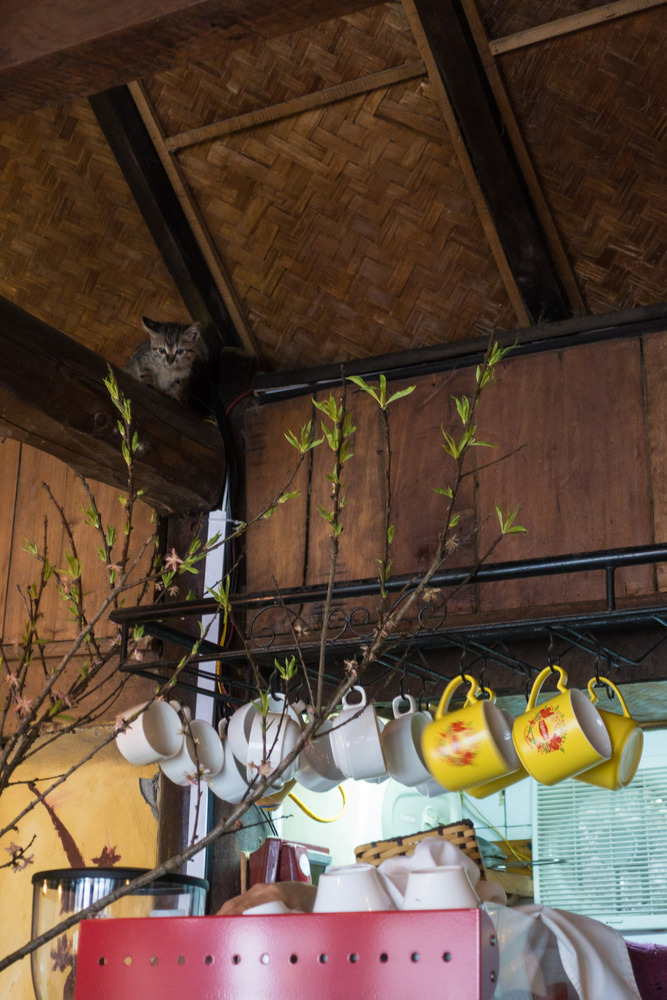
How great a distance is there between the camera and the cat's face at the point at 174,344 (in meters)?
2.85

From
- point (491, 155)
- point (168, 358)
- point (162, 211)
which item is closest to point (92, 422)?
point (168, 358)

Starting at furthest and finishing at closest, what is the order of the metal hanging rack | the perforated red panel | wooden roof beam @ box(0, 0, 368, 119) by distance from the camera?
the metal hanging rack, wooden roof beam @ box(0, 0, 368, 119), the perforated red panel

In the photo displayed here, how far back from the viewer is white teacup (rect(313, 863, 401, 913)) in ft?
4.75

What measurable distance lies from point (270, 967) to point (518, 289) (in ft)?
5.90

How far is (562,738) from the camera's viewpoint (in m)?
1.65

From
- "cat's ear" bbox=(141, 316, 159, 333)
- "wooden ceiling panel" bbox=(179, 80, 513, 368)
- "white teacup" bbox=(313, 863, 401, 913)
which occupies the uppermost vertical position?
"wooden ceiling panel" bbox=(179, 80, 513, 368)

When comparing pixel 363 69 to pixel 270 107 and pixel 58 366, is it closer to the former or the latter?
pixel 270 107

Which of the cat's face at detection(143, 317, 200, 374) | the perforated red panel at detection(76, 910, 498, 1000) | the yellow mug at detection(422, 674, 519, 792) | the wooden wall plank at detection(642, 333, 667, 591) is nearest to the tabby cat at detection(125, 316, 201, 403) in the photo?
the cat's face at detection(143, 317, 200, 374)

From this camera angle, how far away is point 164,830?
8.81 feet

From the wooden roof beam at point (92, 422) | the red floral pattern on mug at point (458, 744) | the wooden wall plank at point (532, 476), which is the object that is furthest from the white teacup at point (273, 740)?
the wooden roof beam at point (92, 422)

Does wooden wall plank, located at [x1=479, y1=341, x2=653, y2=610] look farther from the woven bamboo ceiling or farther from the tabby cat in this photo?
the tabby cat

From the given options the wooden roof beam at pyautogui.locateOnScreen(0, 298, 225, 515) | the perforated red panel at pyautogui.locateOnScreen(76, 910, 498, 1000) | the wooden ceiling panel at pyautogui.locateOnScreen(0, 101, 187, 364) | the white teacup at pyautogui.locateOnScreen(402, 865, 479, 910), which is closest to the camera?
the perforated red panel at pyautogui.locateOnScreen(76, 910, 498, 1000)

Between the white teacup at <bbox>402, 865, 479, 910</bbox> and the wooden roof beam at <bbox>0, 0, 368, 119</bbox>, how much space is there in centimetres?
117

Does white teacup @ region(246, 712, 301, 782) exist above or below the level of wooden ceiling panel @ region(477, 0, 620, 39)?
below
